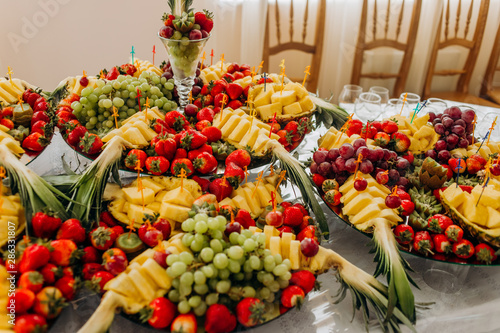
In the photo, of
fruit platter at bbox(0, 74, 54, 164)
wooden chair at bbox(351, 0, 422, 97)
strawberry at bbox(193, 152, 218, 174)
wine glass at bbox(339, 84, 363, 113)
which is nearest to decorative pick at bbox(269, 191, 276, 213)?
strawberry at bbox(193, 152, 218, 174)

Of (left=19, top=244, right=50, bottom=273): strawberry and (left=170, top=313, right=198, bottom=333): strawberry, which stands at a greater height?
(left=19, top=244, right=50, bottom=273): strawberry

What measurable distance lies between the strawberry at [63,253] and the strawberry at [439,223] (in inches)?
40.1

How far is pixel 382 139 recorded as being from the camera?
4.97ft

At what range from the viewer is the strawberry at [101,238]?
1.01 metres

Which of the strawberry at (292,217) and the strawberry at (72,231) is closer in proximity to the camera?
the strawberry at (72,231)

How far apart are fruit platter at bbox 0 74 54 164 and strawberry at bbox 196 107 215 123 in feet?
1.90

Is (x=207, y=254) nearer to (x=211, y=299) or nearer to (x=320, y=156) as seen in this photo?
(x=211, y=299)

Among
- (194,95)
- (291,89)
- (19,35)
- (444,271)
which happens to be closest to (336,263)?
(444,271)

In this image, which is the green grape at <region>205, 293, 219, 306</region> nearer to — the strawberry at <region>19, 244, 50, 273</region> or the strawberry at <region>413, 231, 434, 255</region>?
the strawberry at <region>19, 244, 50, 273</region>

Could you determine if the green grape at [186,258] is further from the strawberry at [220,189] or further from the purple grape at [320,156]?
the purple grape at [320,156]

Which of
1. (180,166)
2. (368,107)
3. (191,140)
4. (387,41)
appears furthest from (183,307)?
(387,41)

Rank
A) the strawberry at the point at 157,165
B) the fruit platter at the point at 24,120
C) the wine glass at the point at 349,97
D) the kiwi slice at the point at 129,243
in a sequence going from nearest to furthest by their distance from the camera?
1. the kiwi slice at the point at 129,243
2. the strawberry at the point at 157,165
3. the fruit platter at the point at 24,120
4. the wine glass at the point at 349,97

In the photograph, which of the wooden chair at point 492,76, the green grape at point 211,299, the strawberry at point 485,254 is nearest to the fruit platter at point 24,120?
the green grape at point 211,299

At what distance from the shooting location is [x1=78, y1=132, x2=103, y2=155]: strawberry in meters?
1.34
